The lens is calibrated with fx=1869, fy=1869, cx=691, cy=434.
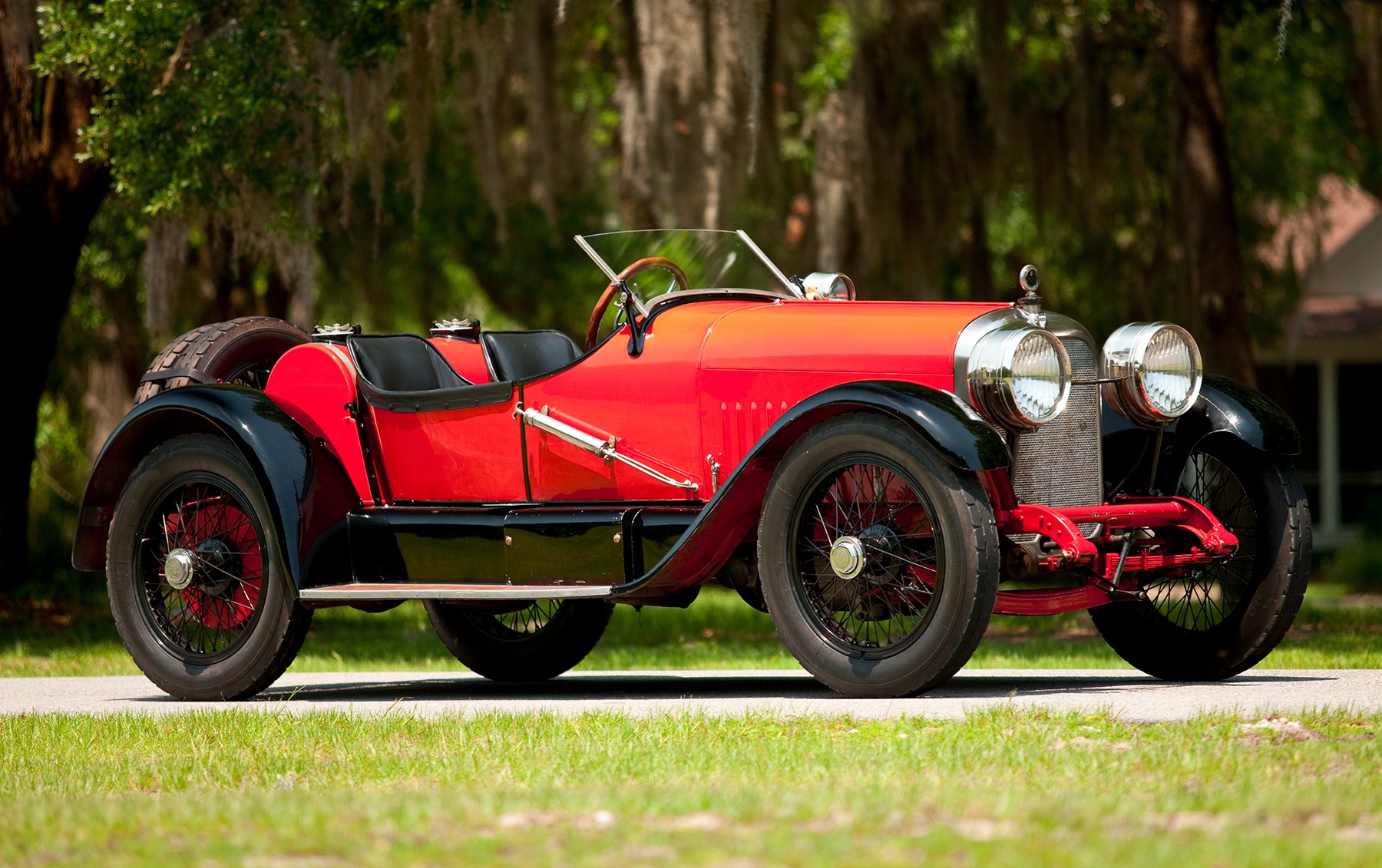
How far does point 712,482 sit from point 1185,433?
6.16ft

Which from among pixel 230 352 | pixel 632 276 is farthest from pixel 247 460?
pixel 632 276

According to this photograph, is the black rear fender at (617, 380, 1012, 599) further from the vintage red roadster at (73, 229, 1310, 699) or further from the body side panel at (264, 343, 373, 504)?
the body side panel at (264, 343, 373, 504)

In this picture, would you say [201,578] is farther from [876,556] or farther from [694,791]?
[694,791]

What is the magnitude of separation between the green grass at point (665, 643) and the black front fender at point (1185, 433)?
1549 millimetres

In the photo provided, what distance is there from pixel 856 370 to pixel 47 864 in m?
3.61

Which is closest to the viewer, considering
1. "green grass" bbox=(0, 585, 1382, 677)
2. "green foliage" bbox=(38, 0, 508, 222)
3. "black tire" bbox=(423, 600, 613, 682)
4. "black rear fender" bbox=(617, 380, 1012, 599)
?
"black rear fender" bbox=(617, 380, 1012, 599)

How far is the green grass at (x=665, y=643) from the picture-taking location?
966cm

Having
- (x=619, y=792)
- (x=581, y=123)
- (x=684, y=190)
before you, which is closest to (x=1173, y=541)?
(x=619, y=792)

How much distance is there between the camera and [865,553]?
638cm

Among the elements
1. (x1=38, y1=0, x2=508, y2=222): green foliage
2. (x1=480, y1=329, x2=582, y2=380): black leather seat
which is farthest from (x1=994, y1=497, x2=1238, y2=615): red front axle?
(x1=38, y1=0, x2=508, y2=222): green foliage

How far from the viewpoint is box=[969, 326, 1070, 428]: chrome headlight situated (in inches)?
255

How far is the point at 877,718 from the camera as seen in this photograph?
583 cm

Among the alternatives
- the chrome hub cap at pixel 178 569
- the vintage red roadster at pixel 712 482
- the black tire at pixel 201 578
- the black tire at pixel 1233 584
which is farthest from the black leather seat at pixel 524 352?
the black tire at pixel 1233 584

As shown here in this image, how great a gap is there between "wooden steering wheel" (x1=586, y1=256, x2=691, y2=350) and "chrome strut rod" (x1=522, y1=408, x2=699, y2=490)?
444mm
